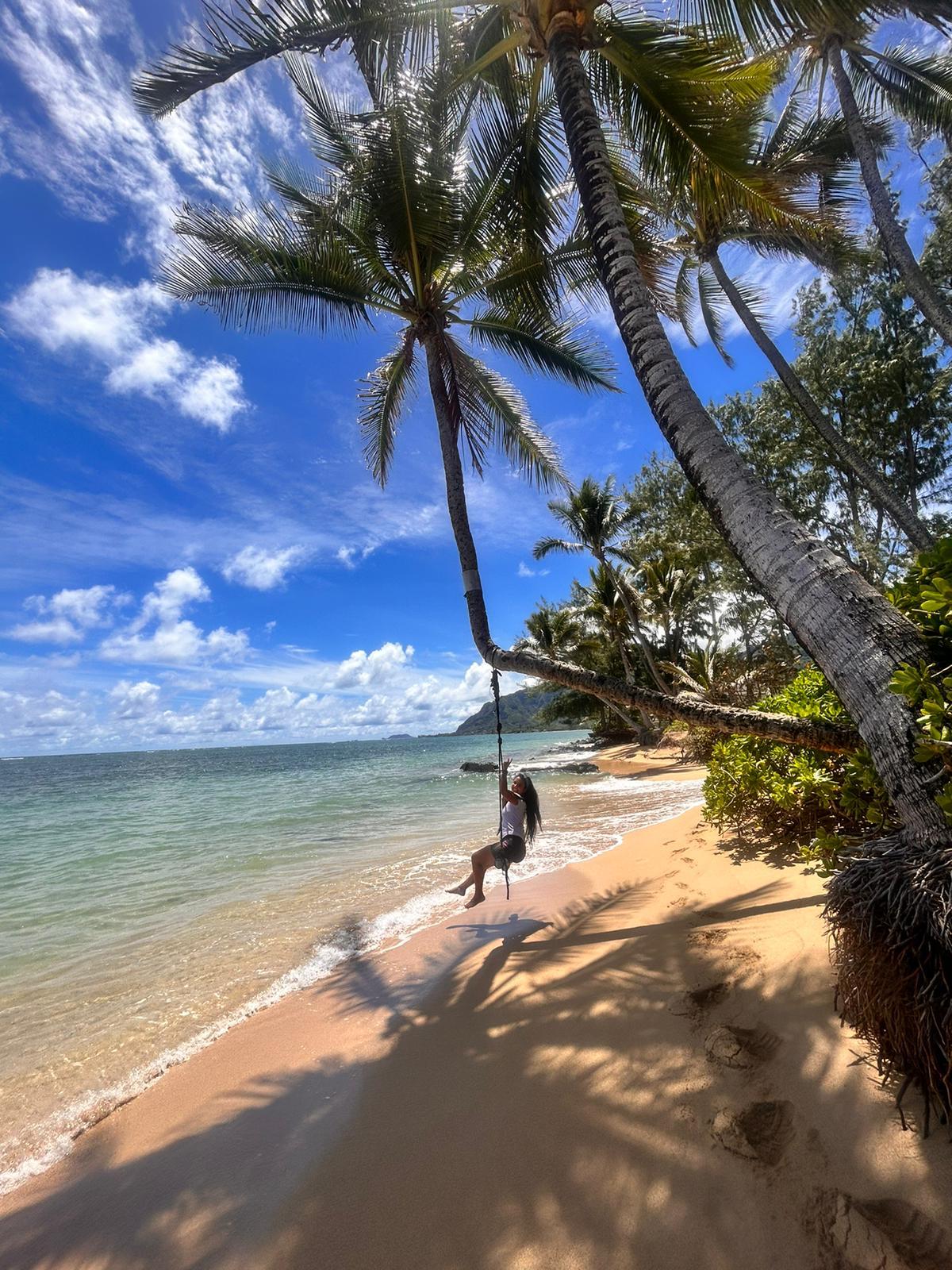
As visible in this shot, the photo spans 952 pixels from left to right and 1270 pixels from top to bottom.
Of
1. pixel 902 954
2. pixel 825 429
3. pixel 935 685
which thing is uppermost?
pixel 825 429

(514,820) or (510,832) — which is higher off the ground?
(514,820)

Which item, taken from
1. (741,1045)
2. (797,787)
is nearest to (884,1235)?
(741,1045)

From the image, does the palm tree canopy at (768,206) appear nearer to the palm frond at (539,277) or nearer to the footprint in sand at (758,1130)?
the palm frond at (539,277)

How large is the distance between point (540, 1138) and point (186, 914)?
19.3 feet

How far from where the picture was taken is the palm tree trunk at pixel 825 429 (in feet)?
34.2

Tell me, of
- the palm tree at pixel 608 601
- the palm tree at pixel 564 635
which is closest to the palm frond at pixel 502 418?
the palm tree at pixel 608 601

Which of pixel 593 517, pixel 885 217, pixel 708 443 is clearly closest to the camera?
pixel 708 443

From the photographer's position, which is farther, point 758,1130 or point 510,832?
point 510,832

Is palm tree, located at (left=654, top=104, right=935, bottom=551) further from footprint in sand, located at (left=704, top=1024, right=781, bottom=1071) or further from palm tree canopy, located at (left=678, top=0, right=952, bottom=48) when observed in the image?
footprint in sand, located at (left=704, top=1024, right=781, bottom=1071)

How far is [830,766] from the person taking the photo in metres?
4.80

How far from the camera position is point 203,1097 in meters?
3.10

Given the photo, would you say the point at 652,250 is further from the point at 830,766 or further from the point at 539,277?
the point at 830,766

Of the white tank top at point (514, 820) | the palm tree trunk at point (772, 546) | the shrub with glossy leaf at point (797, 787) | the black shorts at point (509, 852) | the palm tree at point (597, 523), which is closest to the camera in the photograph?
the palm tree trunk at point (772, 546)

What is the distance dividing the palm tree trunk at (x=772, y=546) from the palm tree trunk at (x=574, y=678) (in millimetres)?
1354
